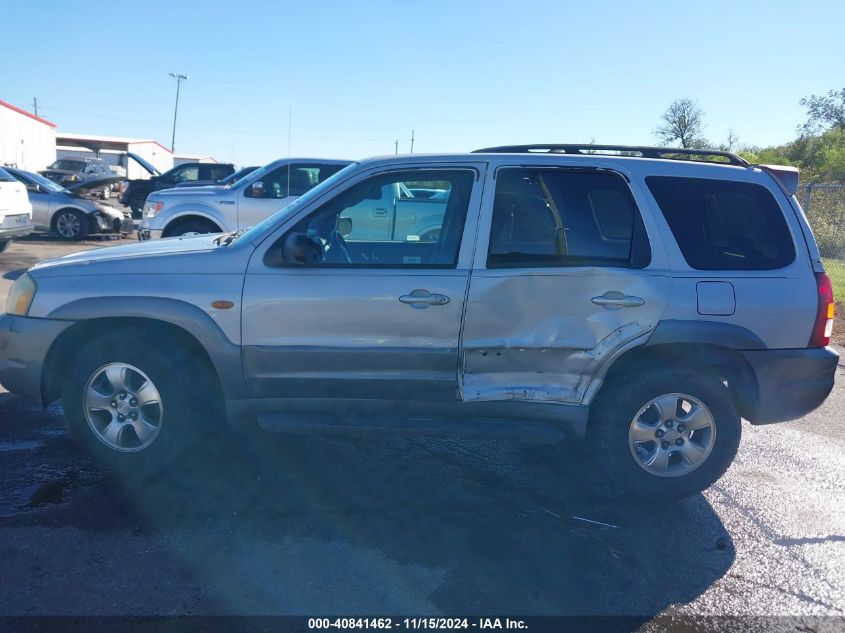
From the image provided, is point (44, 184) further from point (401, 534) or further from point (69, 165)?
point (69, 165)

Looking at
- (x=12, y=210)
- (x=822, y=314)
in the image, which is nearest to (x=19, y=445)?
(x=822, y=314)

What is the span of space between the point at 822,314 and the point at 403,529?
2733 millimetres

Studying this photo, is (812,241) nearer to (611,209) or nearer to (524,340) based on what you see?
(611,209)

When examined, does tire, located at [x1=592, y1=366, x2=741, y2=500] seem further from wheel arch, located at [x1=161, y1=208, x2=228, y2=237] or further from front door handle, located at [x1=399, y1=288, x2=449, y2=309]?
wheel arch, located at [x1=161, y1=208, x2=228, y2=237]

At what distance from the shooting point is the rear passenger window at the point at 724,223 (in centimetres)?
427

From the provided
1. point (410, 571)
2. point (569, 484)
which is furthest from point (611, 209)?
point (410, 571)

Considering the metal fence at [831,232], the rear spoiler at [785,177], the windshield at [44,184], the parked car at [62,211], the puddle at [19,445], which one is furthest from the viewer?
the windshield at [44,184]

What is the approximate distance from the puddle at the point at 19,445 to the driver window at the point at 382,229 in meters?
2.11

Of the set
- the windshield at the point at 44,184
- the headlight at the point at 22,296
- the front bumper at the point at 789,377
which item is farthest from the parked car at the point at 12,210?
the front bumper at the point at 789,377

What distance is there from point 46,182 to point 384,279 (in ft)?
49.0

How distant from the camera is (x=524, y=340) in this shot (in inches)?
164

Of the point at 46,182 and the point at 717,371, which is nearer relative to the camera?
the point at 717,371

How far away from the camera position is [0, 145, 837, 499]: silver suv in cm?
415

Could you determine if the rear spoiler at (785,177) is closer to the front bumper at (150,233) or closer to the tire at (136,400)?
the tire at (136,400)
